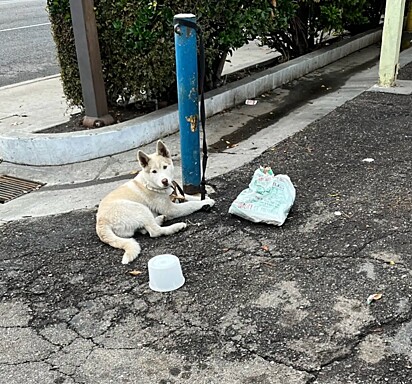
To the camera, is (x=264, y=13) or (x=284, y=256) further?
(x=264, y=13)

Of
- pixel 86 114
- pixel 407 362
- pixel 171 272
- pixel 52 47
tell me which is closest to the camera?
pixel 407 362

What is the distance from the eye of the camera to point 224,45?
6.36 metres

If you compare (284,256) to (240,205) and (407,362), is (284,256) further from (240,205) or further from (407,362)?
(407,362)

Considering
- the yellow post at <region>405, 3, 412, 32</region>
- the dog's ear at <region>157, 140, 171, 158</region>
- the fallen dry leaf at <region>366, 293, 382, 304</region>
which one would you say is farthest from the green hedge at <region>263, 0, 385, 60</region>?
the fallen dry leaf at <region>366, 293, 382, 304</region>

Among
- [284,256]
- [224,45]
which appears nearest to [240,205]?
[284,256]

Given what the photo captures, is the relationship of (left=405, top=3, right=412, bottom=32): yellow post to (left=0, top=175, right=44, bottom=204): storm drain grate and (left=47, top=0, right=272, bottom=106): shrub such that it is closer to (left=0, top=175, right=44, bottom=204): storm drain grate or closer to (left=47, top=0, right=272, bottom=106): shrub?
(left=47, top=0, right=272, bottom=106): shrub

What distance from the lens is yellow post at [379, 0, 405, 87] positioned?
6.70 meters

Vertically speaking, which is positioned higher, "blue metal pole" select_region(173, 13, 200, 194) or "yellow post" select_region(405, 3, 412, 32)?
"blue metal pole" select_region(173, 13, 200, 194)

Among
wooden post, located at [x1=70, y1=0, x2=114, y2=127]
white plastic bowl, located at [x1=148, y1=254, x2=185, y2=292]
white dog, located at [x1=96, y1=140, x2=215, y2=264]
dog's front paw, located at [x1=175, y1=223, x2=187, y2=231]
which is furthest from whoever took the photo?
wooden post, located at [x1=70, y1=0, x2=114, y2=127]

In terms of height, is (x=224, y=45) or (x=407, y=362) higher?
(x=224, y=45)

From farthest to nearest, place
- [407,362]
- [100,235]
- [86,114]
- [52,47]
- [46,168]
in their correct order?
[52,47] < [86,114] < [46,168] < [100,235] < [407,362]

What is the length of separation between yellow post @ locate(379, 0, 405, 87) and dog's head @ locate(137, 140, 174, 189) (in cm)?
417

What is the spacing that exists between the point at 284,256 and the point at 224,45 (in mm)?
3489

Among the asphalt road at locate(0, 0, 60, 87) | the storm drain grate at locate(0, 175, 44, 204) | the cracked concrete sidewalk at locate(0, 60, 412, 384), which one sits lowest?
the asphalt road at locate(0, 0, 60, 87)
